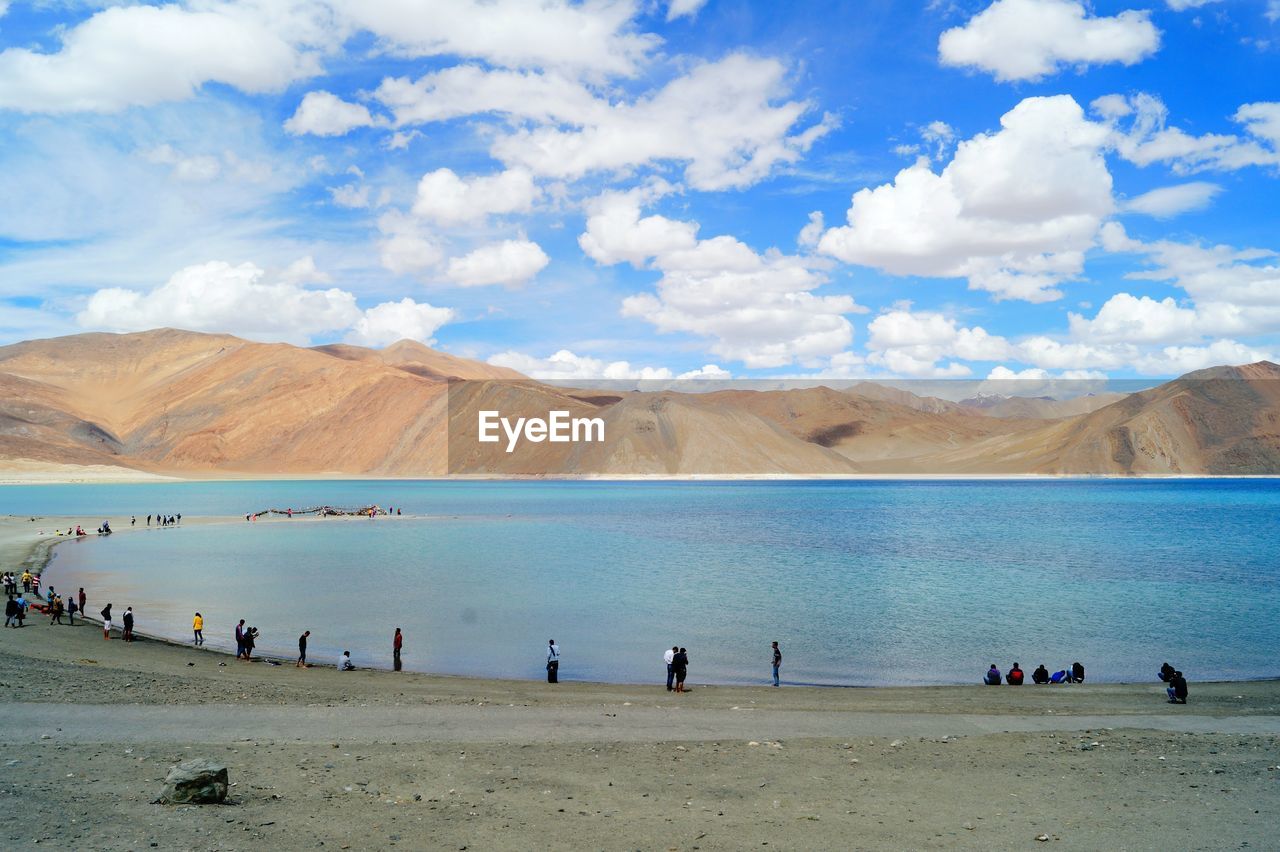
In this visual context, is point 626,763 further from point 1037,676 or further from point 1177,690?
point 1037,676

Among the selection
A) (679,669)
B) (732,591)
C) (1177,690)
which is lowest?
(732,591)

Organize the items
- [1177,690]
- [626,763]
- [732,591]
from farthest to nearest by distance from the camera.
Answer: [732,591], [1177,690], [626,763]

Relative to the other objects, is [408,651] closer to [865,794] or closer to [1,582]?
[865,794]

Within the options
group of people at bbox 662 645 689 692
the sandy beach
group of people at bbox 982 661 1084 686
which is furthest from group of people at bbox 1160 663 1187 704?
group of people at bbox 662 645 689 692

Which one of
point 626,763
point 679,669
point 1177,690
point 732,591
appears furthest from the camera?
point 732,591

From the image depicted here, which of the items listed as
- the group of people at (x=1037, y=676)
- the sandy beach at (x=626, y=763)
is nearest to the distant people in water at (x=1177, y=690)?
the sandy beach at (x=626, y=763)

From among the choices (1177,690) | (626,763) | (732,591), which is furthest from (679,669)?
(732,591)

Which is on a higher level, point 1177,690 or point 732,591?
point 1177,690
